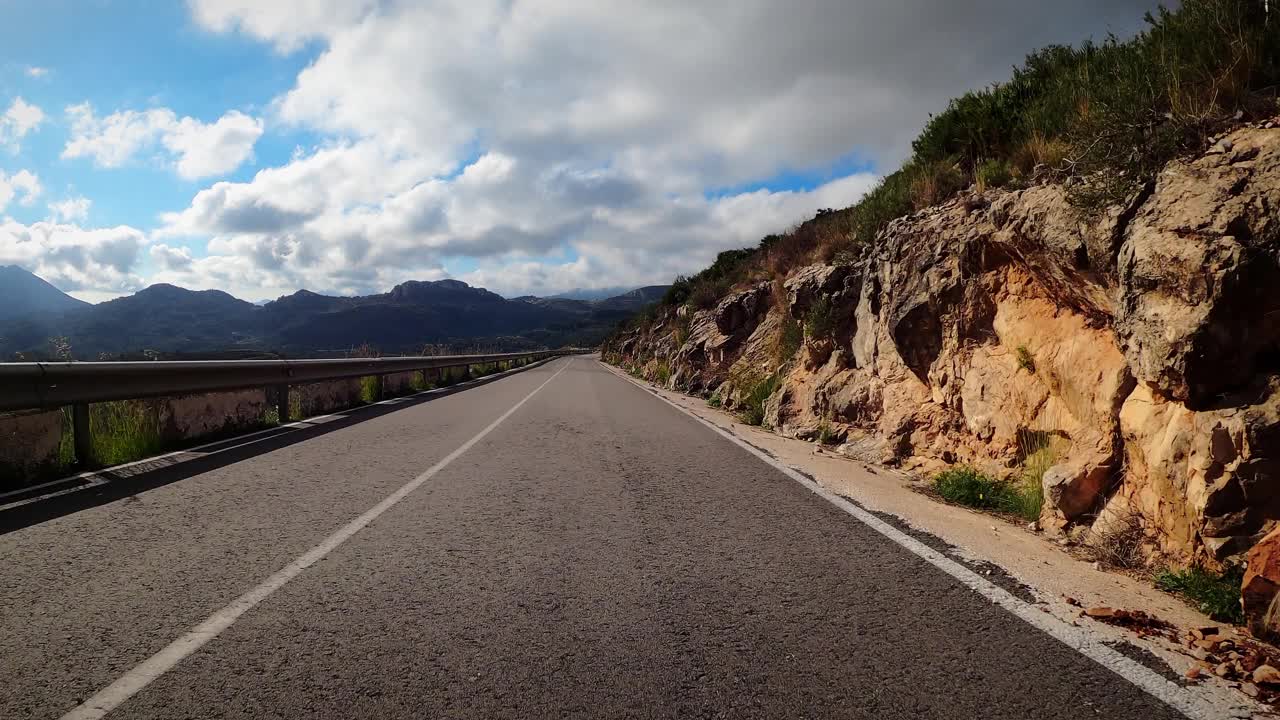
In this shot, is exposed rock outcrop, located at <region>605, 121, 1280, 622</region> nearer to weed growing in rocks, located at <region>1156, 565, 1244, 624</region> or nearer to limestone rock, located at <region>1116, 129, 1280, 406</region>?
limestone rock, located at <region>1116, 129, 1280, 406</region>

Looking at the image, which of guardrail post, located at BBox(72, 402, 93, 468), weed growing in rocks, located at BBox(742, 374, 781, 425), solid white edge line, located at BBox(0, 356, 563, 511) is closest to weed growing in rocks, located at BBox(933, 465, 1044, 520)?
weed growing in rocks, located at BBox(742, 374, 781, 425)

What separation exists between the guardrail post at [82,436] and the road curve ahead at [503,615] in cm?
253

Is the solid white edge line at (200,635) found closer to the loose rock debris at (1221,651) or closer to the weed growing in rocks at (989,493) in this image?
the loose rock debris at (1221,651)

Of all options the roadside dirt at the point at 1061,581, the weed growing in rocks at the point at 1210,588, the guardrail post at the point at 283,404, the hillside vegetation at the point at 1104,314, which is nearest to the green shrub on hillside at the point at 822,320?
the hillside vegetation at the point at 1104,314

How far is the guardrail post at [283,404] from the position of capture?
1278cm

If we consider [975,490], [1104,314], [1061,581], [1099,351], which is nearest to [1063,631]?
[1061,581]

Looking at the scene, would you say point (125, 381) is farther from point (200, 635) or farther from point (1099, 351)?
point (1099, 351)

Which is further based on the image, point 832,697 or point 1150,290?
point 1150,290

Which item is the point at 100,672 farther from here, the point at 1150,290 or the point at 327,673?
the point at 1150,290

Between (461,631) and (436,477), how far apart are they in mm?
4115

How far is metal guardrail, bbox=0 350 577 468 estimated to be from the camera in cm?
710

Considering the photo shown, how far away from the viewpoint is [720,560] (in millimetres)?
4430

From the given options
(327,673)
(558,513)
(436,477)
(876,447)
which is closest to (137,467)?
(436,477)

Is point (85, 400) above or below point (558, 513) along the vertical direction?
above
